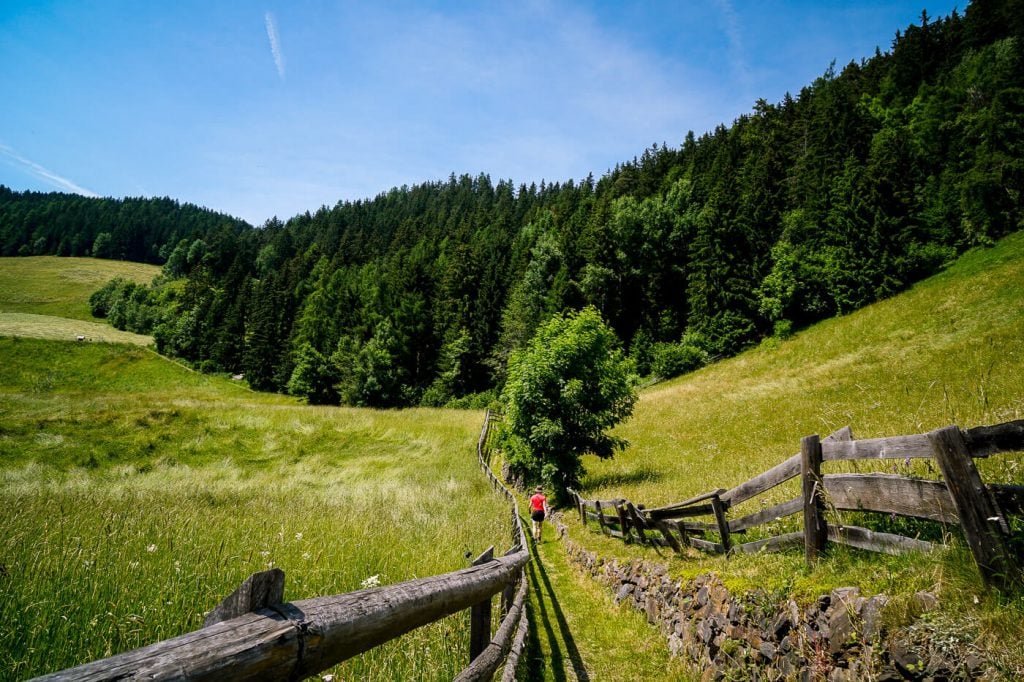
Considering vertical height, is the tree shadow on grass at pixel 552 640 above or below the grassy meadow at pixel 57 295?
below

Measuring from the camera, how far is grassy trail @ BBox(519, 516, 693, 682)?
21.1 ft

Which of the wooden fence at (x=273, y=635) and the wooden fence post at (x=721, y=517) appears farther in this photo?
the wooden fence post at (x=721, y=517)

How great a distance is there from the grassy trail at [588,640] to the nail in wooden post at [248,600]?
4913mm

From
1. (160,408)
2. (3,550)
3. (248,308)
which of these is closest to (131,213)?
(248,308)

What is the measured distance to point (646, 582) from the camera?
8.45 m

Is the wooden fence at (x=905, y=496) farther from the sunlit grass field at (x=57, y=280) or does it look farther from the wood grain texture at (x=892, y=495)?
the sunlit grass field at (x=57, y=280)

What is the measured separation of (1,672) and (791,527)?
28.2ft

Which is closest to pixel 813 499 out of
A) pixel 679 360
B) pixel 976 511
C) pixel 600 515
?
pixel 976 511

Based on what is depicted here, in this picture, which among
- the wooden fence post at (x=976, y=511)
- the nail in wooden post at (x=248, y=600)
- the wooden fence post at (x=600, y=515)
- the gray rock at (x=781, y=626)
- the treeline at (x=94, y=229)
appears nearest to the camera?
the nail in wooden post at (x=248, y=600)

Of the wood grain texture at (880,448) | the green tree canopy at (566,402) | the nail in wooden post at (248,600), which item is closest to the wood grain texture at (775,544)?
the wood grain texture at (880,448)

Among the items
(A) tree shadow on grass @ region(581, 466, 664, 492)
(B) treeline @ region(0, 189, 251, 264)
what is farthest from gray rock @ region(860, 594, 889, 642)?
(B) treeline @ region(0, 189, 251, 264)

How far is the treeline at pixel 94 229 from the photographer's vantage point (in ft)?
443

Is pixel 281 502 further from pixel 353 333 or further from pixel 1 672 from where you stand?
pixel 353 333

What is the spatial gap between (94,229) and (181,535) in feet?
628
